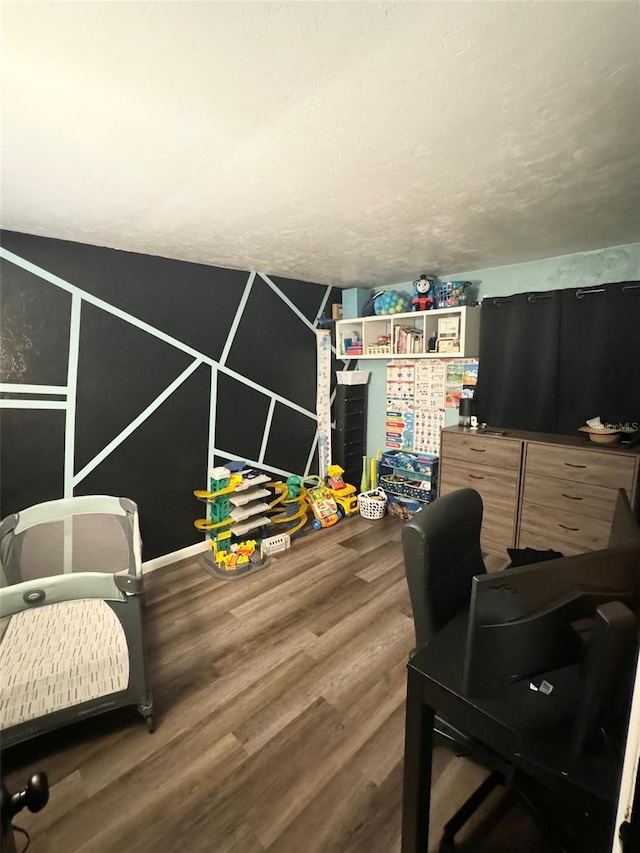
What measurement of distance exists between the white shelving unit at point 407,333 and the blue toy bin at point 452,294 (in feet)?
0.29

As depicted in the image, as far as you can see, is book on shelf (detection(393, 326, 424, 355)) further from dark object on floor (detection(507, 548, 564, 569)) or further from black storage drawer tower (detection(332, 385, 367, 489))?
dark object on floor (detection(507, 548, 564, 569))

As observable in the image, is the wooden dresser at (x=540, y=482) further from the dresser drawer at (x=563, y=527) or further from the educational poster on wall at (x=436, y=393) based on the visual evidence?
the educational poster on wall at (x=436, y=393)

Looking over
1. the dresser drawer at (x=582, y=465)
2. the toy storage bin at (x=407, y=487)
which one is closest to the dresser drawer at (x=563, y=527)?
the dresser drawer at (x=582, y=465)

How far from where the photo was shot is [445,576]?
1.26 meters

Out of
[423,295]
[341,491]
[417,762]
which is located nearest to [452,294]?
[423,295]

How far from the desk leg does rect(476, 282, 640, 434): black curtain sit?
2475 millimetres

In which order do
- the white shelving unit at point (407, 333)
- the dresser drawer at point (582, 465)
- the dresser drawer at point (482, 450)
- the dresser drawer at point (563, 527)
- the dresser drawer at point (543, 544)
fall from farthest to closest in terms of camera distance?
the white shelving unit at point (407, 333), the dresser drawer at point (482, 450), the dresser drawer at point (543, 544), the dresser drawer at point (563, 527), the dresser drawer at point (582, 465)

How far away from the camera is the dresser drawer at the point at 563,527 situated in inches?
96.0

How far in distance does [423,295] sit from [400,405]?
1075mm

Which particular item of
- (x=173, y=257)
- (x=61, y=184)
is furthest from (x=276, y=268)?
(x=61, y=184)

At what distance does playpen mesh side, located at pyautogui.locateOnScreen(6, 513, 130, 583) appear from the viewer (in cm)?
198

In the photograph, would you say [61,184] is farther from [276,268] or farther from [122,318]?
[276,268]

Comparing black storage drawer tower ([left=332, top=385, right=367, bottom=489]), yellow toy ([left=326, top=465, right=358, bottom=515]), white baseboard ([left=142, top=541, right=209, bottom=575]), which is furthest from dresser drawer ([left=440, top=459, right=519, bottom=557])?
white baseboard ([left=142, top=541, right=209, bottom=575])

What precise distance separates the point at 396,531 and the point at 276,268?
2.54 metres
